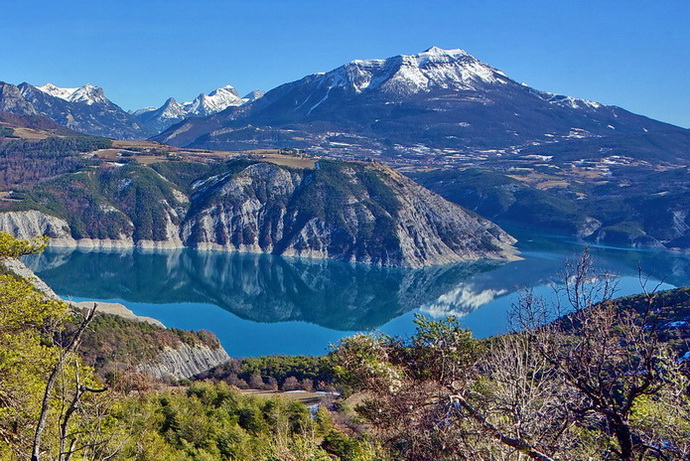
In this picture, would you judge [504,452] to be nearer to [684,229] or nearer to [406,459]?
[406,459]

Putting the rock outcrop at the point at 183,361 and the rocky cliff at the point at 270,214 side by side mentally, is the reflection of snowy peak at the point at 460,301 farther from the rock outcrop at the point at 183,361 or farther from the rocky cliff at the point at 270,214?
the rock outcrop at the point at 183,361

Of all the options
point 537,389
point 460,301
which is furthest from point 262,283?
point 537,389

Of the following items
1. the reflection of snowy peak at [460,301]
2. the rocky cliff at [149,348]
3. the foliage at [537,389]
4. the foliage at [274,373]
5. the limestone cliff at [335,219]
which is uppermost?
the limestone cliff at [335,219]

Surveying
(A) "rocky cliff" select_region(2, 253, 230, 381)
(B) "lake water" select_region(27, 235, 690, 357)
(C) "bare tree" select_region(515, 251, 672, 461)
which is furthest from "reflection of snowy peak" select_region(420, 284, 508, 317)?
(C) "bare tree" select_region(515, 251, 672, 461)

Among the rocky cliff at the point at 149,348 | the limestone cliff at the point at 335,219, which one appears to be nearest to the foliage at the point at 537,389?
the rocky cliff at the point at 149,348

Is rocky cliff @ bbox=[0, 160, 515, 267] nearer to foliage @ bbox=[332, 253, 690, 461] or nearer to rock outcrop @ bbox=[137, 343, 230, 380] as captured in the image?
rock outcrop @ bbox=[137, 343, 230, 380]

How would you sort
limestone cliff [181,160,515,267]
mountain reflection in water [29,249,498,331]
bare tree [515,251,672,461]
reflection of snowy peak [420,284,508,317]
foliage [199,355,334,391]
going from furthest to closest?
limestone cliff [181,160,515,267] < mountain reflection in water [29,249,498,331] < reflection of snowy peak [420,284,508,317] < foliage [199,355,334,391] < bare tree [515,251,672,461]
